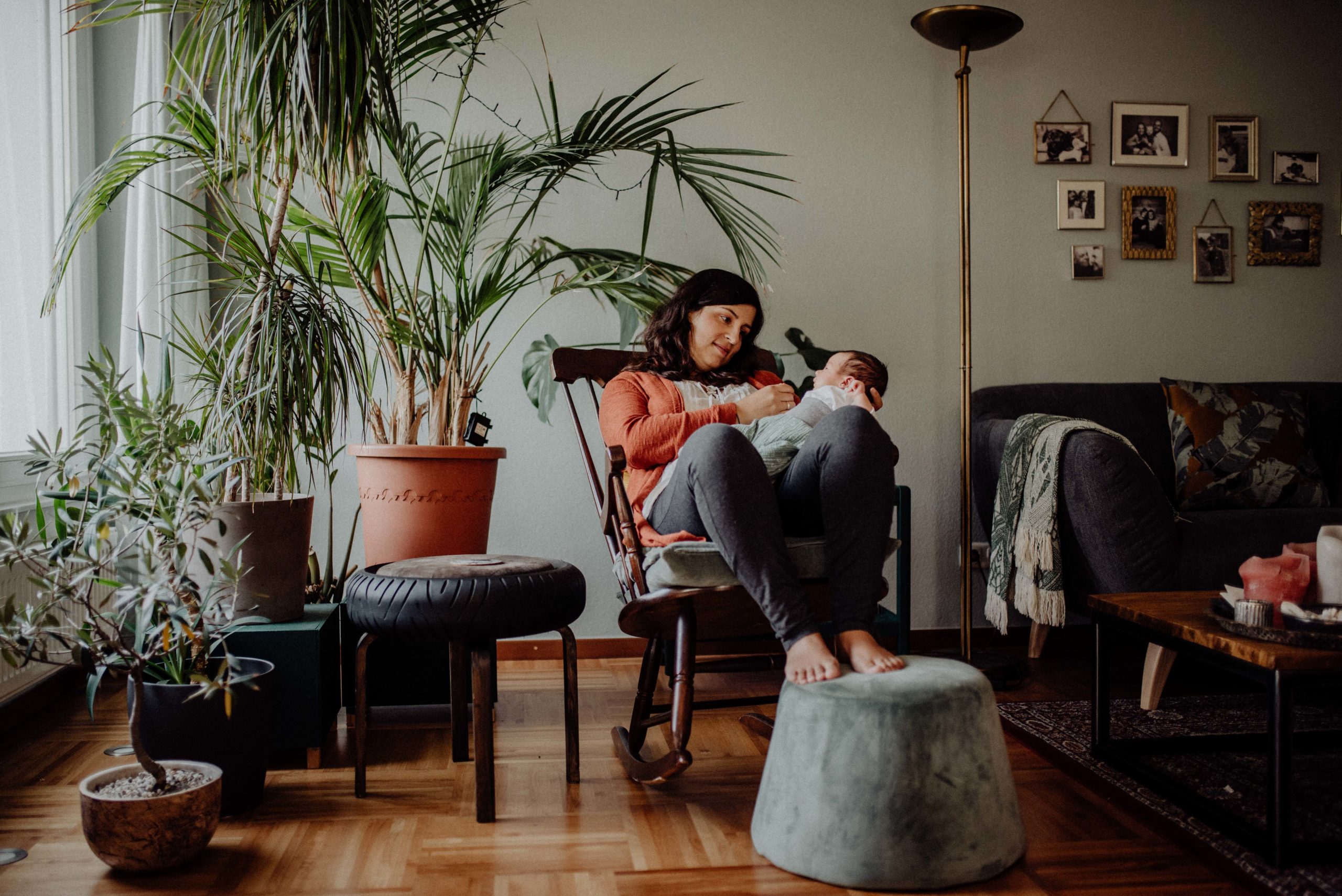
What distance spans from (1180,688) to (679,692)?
1.55 meters

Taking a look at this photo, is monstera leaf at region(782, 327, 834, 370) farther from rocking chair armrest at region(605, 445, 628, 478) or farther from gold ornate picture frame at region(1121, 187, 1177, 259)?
gold ornate picture frame at region(1121, 187, 1177, 259)

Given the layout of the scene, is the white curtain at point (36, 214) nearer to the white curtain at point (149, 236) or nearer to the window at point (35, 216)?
the window at point (35, 216)

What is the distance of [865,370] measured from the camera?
2051 mm

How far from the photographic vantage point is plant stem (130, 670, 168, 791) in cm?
143

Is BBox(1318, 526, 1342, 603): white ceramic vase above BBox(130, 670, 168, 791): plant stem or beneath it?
above

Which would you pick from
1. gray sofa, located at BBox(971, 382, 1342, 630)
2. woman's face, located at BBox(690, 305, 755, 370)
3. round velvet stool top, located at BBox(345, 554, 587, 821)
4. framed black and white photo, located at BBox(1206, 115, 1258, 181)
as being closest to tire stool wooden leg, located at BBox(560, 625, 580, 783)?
round velvet stool top, located at BBox(345, 554, 587, 821)

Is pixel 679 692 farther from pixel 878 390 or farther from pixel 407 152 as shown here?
pixel 407 152

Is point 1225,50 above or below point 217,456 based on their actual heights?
above

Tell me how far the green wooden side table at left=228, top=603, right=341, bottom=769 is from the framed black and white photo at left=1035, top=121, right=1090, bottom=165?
2622 millimetres

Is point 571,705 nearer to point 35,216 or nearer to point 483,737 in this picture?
point 483,737

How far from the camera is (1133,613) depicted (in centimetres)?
169

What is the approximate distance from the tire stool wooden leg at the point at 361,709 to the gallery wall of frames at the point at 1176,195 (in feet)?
8.28

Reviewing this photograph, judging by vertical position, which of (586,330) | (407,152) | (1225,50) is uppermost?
(1225,50)

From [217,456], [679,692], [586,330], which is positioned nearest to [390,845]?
[679,692]
